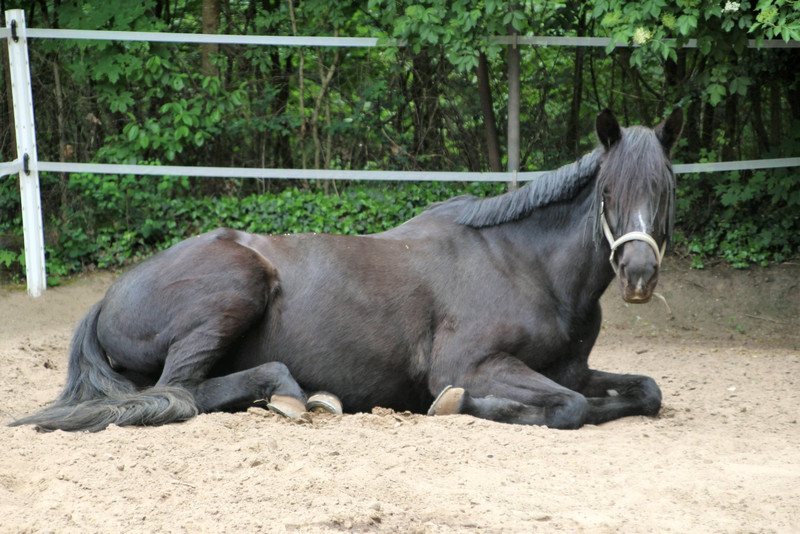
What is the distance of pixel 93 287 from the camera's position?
7.71 metres

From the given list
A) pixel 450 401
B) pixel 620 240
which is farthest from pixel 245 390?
pixel 620 240

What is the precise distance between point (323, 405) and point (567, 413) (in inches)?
46.3

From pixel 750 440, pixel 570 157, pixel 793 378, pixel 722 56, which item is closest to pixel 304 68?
pixel 570 157

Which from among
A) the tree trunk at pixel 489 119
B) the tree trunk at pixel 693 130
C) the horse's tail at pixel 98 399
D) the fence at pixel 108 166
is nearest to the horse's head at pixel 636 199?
the horse's tail at pixel 98 399

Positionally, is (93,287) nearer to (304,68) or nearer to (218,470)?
(304,68)

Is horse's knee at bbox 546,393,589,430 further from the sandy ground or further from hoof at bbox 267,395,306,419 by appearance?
hoof at bbox 267,395,306,419

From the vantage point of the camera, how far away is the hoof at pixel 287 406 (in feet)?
13.0

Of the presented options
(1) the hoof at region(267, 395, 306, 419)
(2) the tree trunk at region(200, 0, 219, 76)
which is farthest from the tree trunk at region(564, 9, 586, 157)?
(1) the hoof at region(267, 395, 306, 419)

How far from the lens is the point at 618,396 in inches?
175

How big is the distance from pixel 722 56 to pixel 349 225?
364 centimetres

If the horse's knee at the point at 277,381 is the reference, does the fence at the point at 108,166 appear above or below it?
above

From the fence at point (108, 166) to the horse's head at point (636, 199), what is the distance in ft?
10.5

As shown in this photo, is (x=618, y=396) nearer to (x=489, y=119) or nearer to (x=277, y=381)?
(x=277, y=381)

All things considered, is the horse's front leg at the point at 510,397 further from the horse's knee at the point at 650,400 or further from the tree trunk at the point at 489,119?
the tree trunk at the point at 489,119
